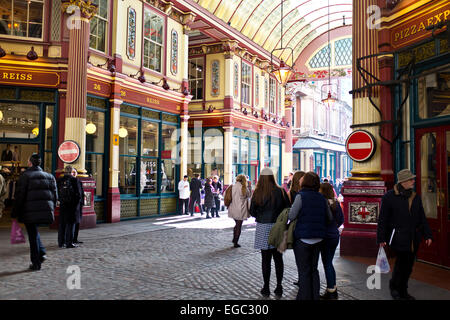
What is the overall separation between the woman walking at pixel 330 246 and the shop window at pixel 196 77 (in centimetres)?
1632

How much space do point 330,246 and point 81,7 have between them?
1007 centimetres

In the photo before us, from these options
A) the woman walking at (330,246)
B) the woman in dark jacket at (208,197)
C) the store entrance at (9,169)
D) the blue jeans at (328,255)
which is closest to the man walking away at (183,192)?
the woman in dark jacket at (208,197)

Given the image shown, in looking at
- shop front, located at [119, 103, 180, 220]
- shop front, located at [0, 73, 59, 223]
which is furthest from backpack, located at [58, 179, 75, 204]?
shop front, located at [119, 103, 180, 220]

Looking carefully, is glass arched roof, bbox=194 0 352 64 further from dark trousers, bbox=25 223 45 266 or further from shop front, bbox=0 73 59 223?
dark trousers, bbox=25 223 45 266

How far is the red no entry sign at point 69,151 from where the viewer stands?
36.2 feet

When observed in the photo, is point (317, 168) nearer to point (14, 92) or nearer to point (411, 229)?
point (14, 92)

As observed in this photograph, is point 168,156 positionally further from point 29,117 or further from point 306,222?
point 306,222

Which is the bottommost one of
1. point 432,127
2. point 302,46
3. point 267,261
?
point 267,261

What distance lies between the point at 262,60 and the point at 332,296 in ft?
66.4

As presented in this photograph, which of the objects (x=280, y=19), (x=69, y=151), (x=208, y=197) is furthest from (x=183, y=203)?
(x=280, y=19)

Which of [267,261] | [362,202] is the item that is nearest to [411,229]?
[267,261]

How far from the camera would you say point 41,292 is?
5273 millimetres

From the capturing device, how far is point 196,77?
21312 millimetres
